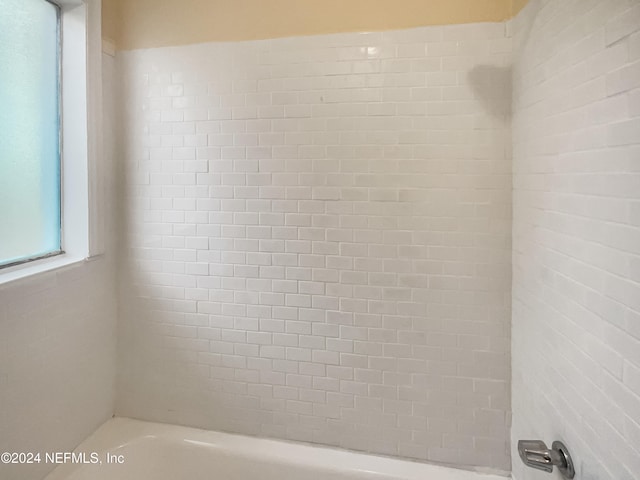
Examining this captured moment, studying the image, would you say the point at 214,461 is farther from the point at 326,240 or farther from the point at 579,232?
the point at 579,232

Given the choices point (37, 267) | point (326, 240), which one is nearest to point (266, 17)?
point (326, 240)

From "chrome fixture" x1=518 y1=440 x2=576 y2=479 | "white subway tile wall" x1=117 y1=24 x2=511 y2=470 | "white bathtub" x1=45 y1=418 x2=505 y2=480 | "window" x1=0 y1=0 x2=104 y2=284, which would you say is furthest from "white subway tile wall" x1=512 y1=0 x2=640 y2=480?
"window" x1=0 y1=0 x2=104 y2=284

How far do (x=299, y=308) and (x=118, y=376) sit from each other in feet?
2.94

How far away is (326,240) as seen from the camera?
1.57 metres

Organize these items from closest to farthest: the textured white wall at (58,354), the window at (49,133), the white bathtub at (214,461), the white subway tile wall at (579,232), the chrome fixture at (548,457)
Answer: the white subway tile wall at (579,232) → the chrome fixture at (548,457) → the textured white wall at (58,354) → the window at (49,133) → the white bathtub at (214,461)

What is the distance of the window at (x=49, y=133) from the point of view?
1.38 metres

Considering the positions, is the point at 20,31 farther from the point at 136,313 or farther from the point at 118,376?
the point at 118,376

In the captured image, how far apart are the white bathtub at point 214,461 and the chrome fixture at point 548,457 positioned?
1.52 ft

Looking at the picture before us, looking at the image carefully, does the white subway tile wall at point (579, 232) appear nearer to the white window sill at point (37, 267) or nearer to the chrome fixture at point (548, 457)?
the chrome fixture at point (548, 457)

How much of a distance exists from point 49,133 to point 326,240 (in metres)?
1.13

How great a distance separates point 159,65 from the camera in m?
1.69

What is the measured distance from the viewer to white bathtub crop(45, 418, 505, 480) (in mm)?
1496

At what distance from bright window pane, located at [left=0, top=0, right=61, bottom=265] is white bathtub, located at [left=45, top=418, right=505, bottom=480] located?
0.80 metres

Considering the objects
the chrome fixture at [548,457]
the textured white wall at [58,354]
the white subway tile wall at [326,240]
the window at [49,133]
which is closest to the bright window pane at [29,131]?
the window at [49,133]
